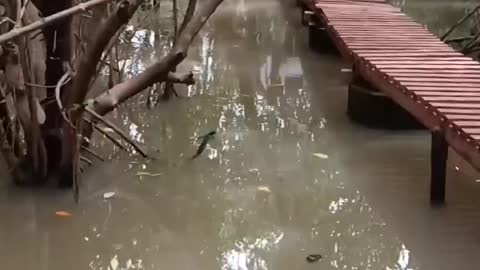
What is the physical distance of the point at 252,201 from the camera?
481 centimetres

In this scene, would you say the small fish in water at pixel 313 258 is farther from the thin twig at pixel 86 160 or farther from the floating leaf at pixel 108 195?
the thin twig at pixel 86 160

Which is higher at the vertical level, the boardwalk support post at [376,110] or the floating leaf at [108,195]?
the boardwalk support post at [376,110]

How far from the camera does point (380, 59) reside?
5988 millimetres

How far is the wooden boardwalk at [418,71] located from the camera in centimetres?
449

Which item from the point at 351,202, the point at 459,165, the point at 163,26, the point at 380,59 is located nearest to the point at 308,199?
the point at 351,202

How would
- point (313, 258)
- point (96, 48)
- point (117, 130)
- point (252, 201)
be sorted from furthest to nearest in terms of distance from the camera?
point (117, 130), point (252, 201), point (96, 48), point (313, 258)

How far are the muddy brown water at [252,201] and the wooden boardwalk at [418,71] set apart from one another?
0.40 m

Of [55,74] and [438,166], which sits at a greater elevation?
[55,74]

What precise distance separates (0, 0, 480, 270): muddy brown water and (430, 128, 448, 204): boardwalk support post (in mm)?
94

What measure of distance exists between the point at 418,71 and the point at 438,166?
118 centimetres

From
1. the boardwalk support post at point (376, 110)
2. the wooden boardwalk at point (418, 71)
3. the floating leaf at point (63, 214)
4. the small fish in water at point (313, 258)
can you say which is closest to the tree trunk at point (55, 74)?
the floating leaf at point (63, 214)

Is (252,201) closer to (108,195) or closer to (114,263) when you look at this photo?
(108,195)

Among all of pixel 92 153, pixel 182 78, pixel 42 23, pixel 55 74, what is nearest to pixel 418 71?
pixel 182 78

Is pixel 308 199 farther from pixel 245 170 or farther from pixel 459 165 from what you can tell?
pixel 459 165
